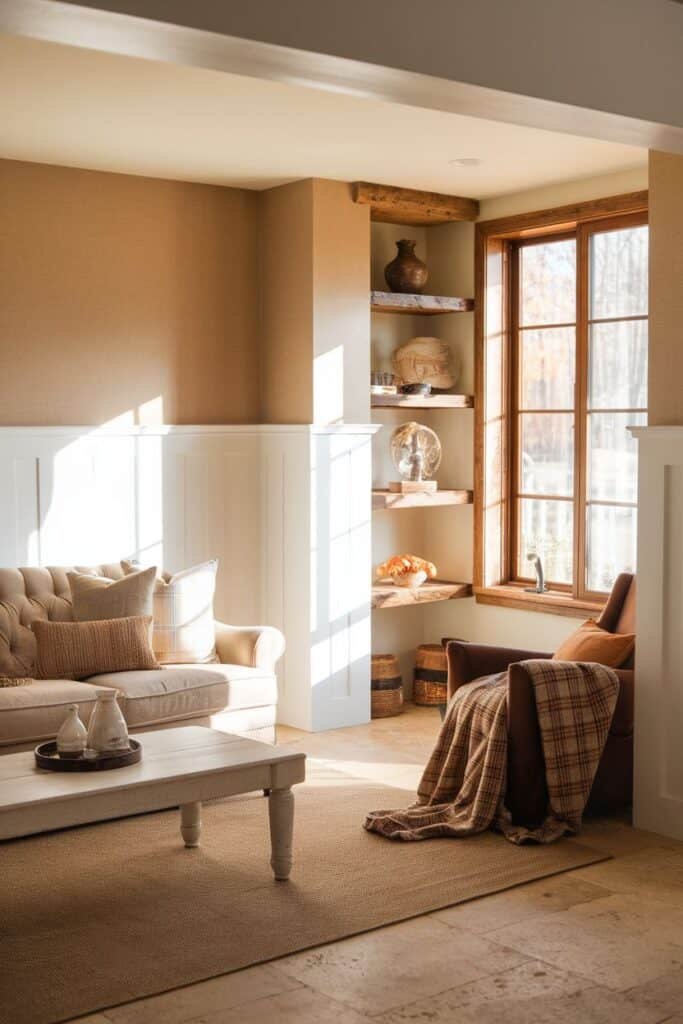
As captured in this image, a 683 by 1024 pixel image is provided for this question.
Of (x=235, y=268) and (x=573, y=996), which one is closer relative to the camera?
(x=573, y=996)

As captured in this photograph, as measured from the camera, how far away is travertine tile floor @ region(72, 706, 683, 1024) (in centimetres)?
323

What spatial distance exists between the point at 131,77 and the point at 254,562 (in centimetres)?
287

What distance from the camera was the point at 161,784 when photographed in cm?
387

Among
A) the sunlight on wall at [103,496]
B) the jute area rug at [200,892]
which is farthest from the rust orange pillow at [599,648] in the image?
the sunlight on wall at [103,496]

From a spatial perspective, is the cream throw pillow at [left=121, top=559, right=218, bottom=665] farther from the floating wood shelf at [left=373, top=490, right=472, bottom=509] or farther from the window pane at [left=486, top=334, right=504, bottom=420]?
the window pane at [left=486, top=334, right=504, bottom=420]

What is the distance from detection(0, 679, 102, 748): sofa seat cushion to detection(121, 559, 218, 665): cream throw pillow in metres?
0.62

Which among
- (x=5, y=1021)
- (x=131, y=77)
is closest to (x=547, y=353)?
(x=131, y=77)

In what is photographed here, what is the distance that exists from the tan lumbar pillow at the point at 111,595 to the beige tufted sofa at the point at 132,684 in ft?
0.36

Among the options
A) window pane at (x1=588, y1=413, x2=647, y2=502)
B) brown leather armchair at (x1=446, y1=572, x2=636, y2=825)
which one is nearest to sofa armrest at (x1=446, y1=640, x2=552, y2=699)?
brown leather armchair at (x1=446, y1=572, x2=636, y2=825)

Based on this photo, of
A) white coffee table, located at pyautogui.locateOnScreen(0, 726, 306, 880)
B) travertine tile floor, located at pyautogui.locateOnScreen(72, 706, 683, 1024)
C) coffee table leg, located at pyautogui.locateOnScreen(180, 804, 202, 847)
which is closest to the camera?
travertine tile floor, located at pyautogui.locateOnScreen(72, 706, 683, 1024)

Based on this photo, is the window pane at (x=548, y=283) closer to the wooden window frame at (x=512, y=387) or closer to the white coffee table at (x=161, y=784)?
the wooden window frame at (x=512, y=387)

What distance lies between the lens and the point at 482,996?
332 cm

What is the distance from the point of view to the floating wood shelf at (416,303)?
6.77 m

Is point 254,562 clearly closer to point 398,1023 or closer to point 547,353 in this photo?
point 547,353
